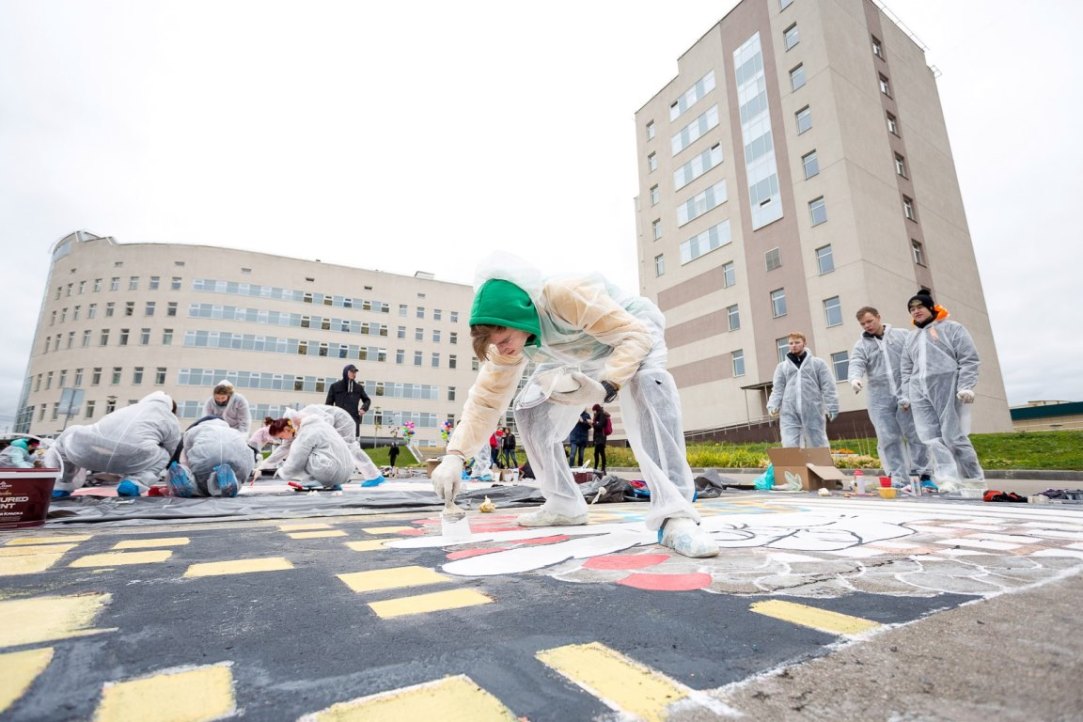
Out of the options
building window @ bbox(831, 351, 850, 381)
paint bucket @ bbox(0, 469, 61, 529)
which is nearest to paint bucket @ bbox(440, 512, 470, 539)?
paint bucket @ bbox(0, 469, 61, 529)

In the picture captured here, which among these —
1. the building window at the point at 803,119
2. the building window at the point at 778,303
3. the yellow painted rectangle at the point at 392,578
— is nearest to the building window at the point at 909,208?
the building window at the point at 803,119

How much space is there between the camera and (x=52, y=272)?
4088cm

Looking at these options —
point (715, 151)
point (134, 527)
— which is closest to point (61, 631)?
point (134, 527)

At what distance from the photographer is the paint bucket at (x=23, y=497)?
293 centimetres

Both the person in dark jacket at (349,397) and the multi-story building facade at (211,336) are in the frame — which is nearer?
the person in dark jacket at (349,397)

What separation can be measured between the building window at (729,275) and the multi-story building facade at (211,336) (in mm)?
26956

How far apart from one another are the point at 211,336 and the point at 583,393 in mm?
42488

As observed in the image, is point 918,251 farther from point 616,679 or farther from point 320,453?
point 616,679

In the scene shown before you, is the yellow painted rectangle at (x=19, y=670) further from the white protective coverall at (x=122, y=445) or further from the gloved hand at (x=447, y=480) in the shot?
the white protective coverall at (x=122, y=445)

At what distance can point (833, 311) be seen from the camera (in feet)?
58.3

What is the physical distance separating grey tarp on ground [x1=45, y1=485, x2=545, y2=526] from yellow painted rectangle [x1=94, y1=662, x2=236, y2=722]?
128 inches

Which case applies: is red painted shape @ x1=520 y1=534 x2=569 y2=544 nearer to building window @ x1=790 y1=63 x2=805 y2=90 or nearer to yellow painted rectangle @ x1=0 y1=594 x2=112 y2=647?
yellow painted rectangle @ x1=0 y1=594 x2=112 y2=647

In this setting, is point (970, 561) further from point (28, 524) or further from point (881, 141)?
point (881, 141)

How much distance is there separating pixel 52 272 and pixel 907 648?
192 ft
